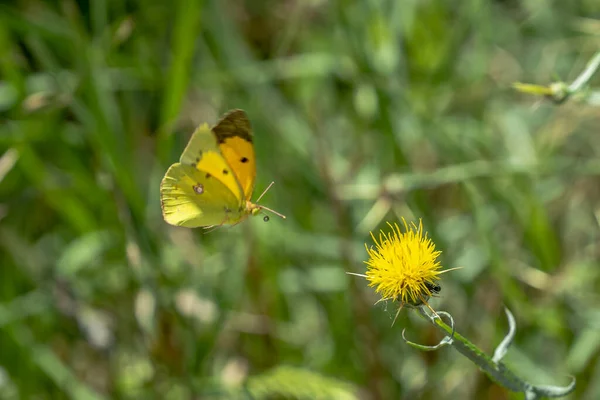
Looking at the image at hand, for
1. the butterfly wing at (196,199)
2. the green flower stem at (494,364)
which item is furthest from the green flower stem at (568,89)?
the butterfly wing at (196,199)

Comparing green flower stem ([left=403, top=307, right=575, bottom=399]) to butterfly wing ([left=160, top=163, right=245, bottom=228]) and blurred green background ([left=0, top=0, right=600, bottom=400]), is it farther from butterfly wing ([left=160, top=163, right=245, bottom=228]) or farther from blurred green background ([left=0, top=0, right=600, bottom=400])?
blurred green background ([left=0, top=0, right=600, bottom=400])

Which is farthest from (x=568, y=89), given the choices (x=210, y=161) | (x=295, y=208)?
(x=295, y=208)

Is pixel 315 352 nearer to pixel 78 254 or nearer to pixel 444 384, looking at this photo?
pixel 444 384

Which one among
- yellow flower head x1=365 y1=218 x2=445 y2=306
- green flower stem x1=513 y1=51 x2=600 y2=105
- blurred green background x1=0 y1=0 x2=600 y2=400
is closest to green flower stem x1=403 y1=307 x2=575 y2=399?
yellow flower head x1=365 y1=218 x2=445 y2=306

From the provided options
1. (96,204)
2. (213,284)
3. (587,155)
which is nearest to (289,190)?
(213,284)

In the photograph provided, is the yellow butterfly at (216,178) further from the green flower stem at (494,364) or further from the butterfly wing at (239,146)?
the green flower stem at (494,364)

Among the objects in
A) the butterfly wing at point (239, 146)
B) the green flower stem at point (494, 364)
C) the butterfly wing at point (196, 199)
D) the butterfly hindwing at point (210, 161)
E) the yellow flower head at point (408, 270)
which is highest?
the butterfly wing at point (239, 146)
